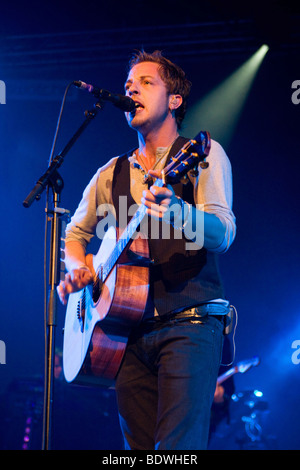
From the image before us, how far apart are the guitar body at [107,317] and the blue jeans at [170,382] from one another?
0.09 metres

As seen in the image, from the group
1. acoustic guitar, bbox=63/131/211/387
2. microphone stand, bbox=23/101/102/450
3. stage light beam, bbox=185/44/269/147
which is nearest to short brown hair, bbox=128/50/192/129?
microphone stand, bbox=23/101/102/450

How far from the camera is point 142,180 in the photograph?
310 centimetres

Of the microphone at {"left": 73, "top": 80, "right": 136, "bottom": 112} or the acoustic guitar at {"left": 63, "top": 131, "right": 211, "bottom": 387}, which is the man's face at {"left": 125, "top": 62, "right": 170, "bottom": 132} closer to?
the microphone at {"left": 73, "top": 80, "right": 136, "bottom": 112}

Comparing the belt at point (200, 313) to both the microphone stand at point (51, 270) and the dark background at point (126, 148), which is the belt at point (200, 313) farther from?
the dark background at point (126, 148)

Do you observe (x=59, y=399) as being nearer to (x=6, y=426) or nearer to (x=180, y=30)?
(x=6, y=426)

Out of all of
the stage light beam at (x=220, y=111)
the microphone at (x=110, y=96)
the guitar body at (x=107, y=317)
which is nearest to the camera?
the guitar body at (x=107, y=317)

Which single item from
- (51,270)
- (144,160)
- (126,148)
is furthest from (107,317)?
(126,148)

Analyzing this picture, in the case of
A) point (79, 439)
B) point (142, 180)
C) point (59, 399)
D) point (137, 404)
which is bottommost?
point (79, 439)

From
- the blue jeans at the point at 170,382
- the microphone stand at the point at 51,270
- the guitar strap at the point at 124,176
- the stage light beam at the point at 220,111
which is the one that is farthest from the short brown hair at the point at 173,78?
the stage light beam at the point at 220,111

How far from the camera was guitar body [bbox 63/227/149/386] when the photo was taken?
264 cm

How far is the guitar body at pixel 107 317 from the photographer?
104 inches

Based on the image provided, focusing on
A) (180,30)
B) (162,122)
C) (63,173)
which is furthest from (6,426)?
(180,30)

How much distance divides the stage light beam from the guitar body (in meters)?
4.05

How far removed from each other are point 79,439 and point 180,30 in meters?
5.70
